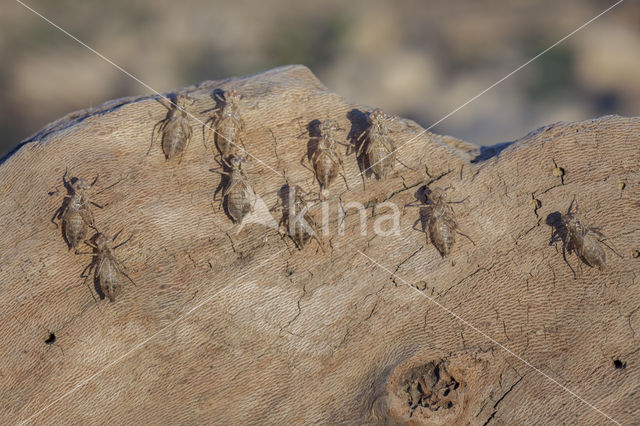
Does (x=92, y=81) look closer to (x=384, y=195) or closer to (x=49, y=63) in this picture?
(x=49, y=63)

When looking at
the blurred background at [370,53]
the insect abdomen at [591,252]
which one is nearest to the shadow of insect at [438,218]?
the insect abdomen at [591,252]

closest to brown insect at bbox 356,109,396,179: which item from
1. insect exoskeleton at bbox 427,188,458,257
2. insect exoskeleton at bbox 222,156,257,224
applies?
insect exoskeleton at bbox 427,188,458,257

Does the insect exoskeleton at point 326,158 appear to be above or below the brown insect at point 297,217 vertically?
above

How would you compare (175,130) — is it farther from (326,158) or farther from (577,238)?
(577,238)

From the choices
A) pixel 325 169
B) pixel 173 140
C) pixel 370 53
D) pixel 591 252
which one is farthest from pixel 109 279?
pixel 370 53

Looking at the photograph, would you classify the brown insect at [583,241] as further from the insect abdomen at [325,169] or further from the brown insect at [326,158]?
the insect abdomen at [325,169]

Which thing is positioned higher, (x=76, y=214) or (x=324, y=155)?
(x=76, y=214)

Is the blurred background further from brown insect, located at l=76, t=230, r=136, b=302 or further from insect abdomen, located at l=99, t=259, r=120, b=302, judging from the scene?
insect abdomen, located at l=99, t=259, r=120, b=302
